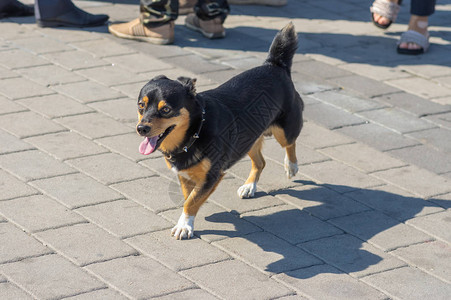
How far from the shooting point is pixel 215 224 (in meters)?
4.58

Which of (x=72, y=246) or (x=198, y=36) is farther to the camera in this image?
(x=198, y=36)

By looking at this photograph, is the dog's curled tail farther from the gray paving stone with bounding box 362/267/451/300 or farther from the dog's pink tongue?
the gray paving stone with bounding box 362/267/451/300

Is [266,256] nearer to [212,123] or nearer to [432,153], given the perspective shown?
[212,123]

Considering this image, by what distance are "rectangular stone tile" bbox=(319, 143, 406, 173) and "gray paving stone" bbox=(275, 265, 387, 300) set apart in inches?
58.9

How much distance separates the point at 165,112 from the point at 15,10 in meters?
4.84

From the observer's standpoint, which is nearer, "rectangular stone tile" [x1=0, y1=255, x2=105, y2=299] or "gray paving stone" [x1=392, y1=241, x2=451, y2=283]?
"rectangular stone tile" [x1=0, y1=255, x2=105, y2=299]

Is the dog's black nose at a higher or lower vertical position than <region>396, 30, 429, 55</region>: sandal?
higher

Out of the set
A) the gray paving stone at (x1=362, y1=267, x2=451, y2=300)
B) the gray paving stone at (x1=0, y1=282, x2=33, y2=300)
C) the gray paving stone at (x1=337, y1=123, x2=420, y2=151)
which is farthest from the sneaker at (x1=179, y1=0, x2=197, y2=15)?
the gray paving stone at (x1=0, y1=282, x2=33, y2=300)

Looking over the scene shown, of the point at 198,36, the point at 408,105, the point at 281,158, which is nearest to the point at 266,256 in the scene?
the point at 281,158

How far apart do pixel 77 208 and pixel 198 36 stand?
3853mm

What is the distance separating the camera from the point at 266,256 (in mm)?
4199

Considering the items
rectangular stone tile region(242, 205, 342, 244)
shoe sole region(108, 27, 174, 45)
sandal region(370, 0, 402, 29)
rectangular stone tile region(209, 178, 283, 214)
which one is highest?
sandal region(370, 0, 402, 29)

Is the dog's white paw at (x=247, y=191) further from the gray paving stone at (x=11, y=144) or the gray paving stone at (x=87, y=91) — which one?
the gray paving stone at (x=87, y=91)

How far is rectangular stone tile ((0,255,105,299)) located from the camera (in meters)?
3.71
